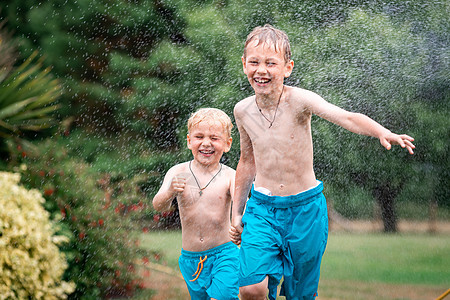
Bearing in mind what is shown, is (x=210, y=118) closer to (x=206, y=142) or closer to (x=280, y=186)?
(x=206, y=142)

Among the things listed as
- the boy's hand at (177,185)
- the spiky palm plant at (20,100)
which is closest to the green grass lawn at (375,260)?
the spiky palm plant at (20,100)

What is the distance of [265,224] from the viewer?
3.20m

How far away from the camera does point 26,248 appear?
478 cm

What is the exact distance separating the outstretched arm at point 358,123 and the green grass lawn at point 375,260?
336cm

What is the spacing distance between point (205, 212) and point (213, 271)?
1.09 ft

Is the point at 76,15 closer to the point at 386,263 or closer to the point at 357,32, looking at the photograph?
the point at 357,32

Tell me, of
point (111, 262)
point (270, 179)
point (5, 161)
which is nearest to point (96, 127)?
point (5, 161)

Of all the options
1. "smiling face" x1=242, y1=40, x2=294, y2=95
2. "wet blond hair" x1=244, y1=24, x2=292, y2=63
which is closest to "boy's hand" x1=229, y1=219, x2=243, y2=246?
"smiling face" x1=242, y1=40, x2=294, y2=95

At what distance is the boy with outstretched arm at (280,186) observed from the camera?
318 centimetres

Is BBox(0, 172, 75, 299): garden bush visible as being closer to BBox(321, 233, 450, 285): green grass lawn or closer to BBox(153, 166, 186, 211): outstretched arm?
BBox(153, 166, 186, 211): outstretched arm

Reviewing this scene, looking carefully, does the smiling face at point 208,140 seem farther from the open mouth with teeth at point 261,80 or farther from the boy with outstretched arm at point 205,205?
the open mouth with teeth at point 261,80

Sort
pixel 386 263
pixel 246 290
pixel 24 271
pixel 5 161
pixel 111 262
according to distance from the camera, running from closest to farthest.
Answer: pixel 246 290 < pixel 24 271 < pixel 111 262 < pixel 5 161 < pixel 386 263

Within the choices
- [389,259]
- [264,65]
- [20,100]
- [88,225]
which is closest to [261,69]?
[264,65]

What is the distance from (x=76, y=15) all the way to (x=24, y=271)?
18.8ft
